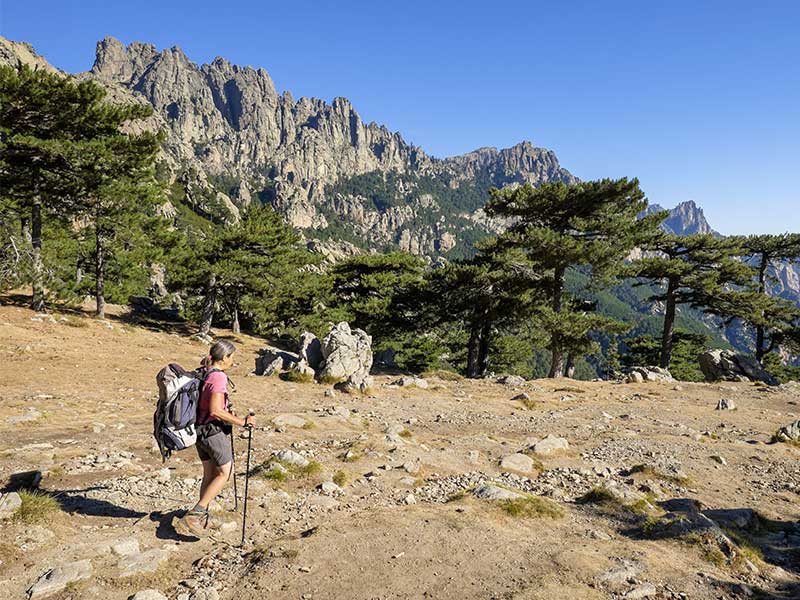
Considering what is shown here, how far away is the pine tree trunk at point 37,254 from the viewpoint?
71.6 feet

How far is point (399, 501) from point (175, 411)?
13.1ft

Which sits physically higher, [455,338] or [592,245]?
[592,245]

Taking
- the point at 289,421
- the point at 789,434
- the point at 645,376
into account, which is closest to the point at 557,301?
the point at 645,376

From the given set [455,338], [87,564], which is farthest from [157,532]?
[455,338]

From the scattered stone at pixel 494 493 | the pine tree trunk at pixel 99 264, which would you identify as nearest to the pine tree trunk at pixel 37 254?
the pine tree trunk at pixel 99 264

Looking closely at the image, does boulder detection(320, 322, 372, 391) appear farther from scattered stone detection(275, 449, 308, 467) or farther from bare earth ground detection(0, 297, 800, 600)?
scattered stone detection(275, 449, 308, 467)

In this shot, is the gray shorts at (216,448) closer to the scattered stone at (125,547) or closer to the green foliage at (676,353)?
the scattered stone at (125,547)

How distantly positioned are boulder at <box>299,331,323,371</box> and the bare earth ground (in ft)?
14.0

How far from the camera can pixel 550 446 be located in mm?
10883

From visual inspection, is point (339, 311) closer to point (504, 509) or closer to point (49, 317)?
point (49, 317)

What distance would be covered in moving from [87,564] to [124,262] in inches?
1136

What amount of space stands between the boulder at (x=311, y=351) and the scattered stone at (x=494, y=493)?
13356 millimetres

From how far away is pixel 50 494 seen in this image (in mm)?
6434

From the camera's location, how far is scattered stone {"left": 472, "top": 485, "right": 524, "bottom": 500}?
7100 mm
